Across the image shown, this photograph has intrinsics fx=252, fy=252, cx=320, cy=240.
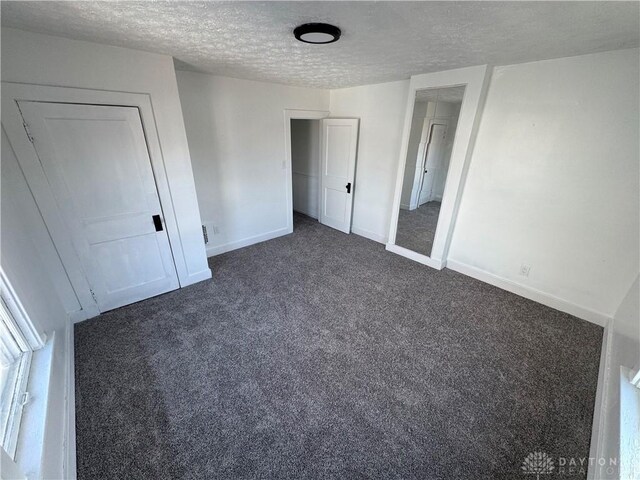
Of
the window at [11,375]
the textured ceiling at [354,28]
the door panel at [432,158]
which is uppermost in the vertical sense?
the textured ceiling at [354,28]

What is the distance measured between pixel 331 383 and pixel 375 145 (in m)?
3.20

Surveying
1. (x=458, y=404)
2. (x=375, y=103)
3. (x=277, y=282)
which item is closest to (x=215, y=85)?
(x=375, y=103)

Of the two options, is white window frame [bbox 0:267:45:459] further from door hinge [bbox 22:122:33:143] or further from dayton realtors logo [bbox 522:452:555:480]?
dayton realtors logo [bbox 522:452:555:480]

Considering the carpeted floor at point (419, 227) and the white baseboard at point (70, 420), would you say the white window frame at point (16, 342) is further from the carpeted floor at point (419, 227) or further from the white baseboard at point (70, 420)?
the carpeted floor at point (419, 227)

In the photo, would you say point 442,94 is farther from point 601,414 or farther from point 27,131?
point 27,131

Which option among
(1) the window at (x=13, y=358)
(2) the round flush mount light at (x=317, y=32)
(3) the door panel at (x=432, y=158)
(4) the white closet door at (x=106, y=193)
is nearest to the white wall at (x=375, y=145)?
(3) the door panel at (x=432, y=158)

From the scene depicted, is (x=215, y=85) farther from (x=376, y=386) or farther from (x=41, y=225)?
(x=376, y=386)

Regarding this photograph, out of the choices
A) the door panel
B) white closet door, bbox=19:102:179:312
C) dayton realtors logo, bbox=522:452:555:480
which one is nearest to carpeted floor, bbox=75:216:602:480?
dayton realtors logo, bbox=522:452:555:480

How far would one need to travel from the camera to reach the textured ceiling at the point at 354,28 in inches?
53.4

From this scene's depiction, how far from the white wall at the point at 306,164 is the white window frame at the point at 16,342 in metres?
3.95

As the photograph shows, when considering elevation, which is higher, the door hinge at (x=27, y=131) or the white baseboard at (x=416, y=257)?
the door hinge at (x=27, y=131)

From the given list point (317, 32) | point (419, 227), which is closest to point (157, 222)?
point (317, 32)

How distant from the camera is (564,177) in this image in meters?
2.33

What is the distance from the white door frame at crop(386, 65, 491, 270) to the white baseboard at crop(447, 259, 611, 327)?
0.87 ft
